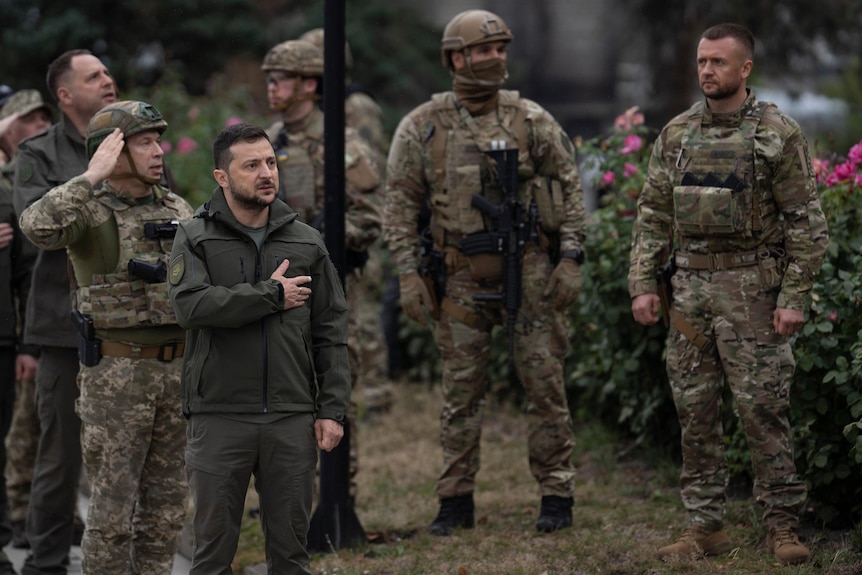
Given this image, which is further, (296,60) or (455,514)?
(296,60)

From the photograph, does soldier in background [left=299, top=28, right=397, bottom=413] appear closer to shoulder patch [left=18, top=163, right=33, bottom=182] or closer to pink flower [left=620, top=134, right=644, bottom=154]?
pink flower [left=620, top=134, right=644, bottom=154]

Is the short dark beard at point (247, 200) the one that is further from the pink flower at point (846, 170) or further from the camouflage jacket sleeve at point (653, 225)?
the pink flower at point (846, 170)

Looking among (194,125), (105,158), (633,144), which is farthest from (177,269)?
(194,125)

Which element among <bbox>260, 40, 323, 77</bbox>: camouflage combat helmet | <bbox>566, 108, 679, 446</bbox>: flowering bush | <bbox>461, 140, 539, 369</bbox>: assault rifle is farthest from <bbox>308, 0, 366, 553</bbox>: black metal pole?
<bbox>566, 108, 679, 446</bbox>: flowering bush

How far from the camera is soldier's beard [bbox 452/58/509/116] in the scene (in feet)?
20.7

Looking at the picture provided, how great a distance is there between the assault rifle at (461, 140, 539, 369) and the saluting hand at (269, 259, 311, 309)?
1.81 meters

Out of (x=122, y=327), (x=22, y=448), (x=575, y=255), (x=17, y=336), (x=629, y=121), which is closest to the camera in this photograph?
(x=122, y=327)

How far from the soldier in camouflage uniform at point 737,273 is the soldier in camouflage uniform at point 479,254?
2.71 feet

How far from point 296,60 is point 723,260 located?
9.54 feet

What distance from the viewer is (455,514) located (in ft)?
21.4

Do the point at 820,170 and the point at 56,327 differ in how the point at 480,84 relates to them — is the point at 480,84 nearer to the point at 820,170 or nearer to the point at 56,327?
the point at 820,170

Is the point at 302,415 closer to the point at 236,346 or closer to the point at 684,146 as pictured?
the point at 236,346

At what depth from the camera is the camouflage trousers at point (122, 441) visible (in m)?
5.31

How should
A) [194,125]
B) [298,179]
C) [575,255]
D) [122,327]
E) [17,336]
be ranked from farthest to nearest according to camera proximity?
[194,125]
[298,179]
[17,336]
[575,255]
[122,327]
